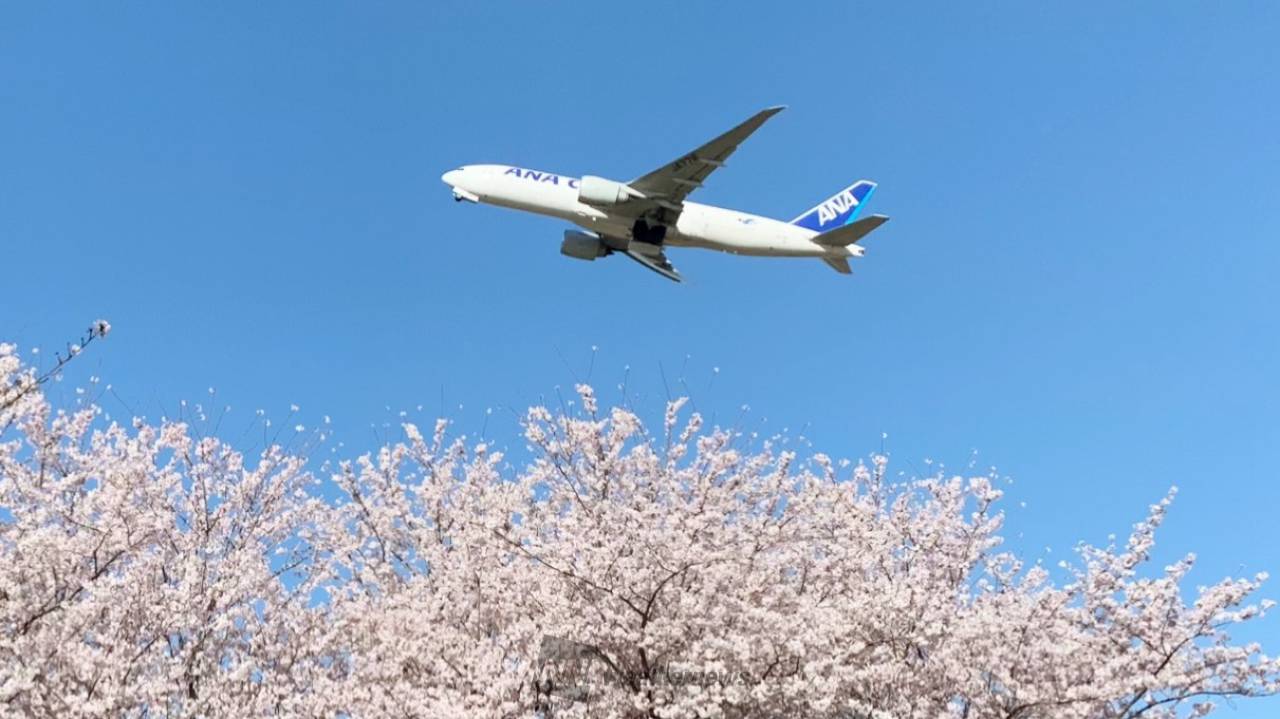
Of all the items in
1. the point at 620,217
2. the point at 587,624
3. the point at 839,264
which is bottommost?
the point at 587,624

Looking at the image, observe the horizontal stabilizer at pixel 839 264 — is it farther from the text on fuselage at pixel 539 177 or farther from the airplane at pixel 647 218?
the text on fuselage at pixel 539 177

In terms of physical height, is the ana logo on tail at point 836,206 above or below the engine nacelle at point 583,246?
above

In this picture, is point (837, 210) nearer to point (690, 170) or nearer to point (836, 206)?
point (836, 206)

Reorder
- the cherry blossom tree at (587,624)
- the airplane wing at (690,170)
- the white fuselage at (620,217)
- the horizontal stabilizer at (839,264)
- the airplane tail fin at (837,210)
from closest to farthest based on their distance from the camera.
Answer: the cherry blossom tree at (587,624), the airplane wing at (690,170), the white fuselage at (620,217), the horizontal stabilizer at (839,264), the airplane tail fin at (837,210)

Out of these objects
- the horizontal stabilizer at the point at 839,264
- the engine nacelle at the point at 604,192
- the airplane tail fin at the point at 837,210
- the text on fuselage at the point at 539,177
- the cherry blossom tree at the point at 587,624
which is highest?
the airplane tail fin at the point at 837,210

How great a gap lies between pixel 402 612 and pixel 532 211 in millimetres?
14636

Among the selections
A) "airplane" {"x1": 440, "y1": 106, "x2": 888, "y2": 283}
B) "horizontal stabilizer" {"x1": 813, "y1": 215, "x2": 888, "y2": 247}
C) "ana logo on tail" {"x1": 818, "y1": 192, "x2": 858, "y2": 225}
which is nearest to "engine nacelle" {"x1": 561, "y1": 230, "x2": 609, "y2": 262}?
"airplane" {"x1": 440, "y1": 106, "x2": 888, "y2": 283}

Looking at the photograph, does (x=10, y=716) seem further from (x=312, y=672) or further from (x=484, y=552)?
(x=484, y=552)

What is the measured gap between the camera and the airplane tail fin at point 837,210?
32844 millimetres

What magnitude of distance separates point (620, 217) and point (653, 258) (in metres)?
2.15

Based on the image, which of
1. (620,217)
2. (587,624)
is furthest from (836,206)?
(587,624)

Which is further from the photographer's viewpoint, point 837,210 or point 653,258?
point 837,210

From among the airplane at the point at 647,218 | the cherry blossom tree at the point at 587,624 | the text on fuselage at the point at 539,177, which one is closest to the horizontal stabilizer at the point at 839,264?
the airplane at the point at 647,218

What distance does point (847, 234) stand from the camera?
27.2 m
